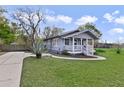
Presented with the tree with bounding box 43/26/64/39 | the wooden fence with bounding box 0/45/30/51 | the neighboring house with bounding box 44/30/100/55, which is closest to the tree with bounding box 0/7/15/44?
the neighboring house with bounding box 44/30/100/55

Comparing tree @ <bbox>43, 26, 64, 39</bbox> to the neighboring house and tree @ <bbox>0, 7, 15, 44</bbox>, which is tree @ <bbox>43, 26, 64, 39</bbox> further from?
the neighboring house

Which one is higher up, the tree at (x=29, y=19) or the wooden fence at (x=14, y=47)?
the tree at (x=29, y=19)

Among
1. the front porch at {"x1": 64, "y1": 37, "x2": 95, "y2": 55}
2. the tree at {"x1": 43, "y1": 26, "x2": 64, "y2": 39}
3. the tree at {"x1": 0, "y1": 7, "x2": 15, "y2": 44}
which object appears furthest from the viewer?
the tree at {"x1": 43, "y1": 26, "x2": 64, "y2": 39}

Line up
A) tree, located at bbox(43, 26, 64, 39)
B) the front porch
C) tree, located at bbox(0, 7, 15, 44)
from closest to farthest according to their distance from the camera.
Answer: the front porch, tree, located at bbox(0, 7, 15, 44), tree, located at bbox(43, 26, 64, 39)

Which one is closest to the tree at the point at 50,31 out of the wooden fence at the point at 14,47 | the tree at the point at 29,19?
the tree at the point at 29,19

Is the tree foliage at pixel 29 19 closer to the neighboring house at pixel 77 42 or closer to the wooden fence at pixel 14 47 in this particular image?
the wooden fence at pixel 14 47

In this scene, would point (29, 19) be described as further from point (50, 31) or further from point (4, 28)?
point (4, 28)

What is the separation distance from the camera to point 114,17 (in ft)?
63.4

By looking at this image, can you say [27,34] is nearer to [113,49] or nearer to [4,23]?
→ [4,23]
